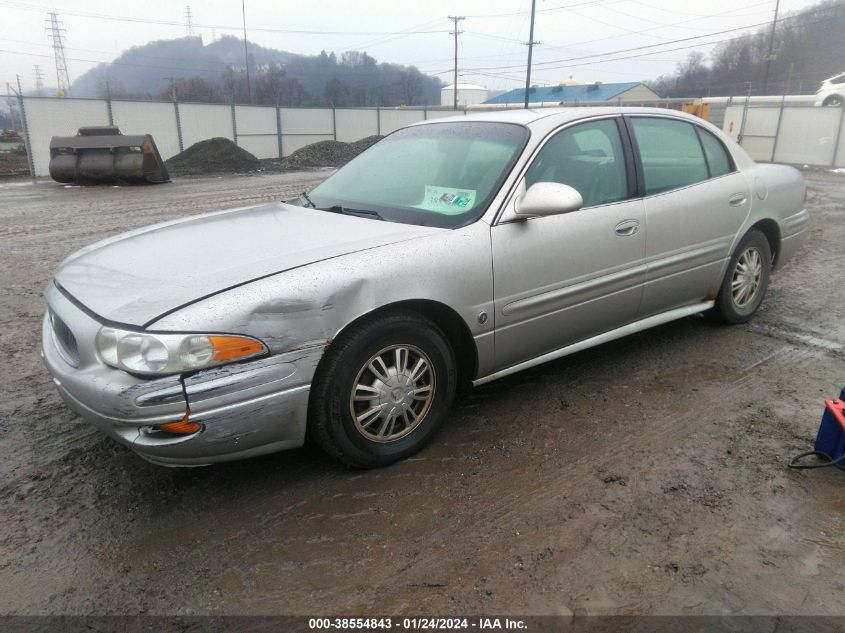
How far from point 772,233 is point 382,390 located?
368 centimetres

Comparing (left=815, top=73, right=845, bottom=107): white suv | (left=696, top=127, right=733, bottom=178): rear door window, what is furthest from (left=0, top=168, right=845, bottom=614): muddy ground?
(left=815, top=73, right=845, bottom=107): white suv

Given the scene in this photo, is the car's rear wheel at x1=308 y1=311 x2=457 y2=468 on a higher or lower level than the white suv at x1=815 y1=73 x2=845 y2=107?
lower

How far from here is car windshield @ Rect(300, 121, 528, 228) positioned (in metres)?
3.29

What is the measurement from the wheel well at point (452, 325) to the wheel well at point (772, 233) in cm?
279

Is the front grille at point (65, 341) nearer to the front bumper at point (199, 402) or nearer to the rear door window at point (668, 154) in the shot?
Answer: the front bumper at point (199, 402)

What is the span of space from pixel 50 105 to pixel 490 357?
21818mm

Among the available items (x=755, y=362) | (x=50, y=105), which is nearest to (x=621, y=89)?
(x=50, y=105)

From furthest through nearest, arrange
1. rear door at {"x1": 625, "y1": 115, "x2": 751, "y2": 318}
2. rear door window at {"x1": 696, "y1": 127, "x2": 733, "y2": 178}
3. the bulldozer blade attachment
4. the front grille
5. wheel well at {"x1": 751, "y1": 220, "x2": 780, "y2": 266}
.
Answer: the bulldozer blade attachment
wheel well at {"x1": 751, "y1": 220, "x2": 780, "y2": 266}
rear door window at {"x1": 696, "y1": 127, "x2": 733, "y2": 178}
rear door at {"x1": 625, "y1": 115, "x2": 751, "y2": 318}
the front grille

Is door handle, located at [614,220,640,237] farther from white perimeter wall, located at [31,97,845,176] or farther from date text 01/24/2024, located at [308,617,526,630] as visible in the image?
white perimeter wall, located at [31,97,845,176]

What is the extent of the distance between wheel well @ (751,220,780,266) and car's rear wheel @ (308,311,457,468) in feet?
10.0

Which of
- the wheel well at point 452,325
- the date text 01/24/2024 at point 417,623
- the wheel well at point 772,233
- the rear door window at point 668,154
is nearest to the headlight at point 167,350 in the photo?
the wheel well at point 452,325

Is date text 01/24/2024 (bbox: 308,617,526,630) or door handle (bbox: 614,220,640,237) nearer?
date text 01/24/2024 (bbox: 308,617,526,630)

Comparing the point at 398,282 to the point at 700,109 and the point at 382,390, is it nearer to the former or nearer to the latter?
the point at 382,390

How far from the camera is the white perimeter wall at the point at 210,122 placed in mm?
19828
